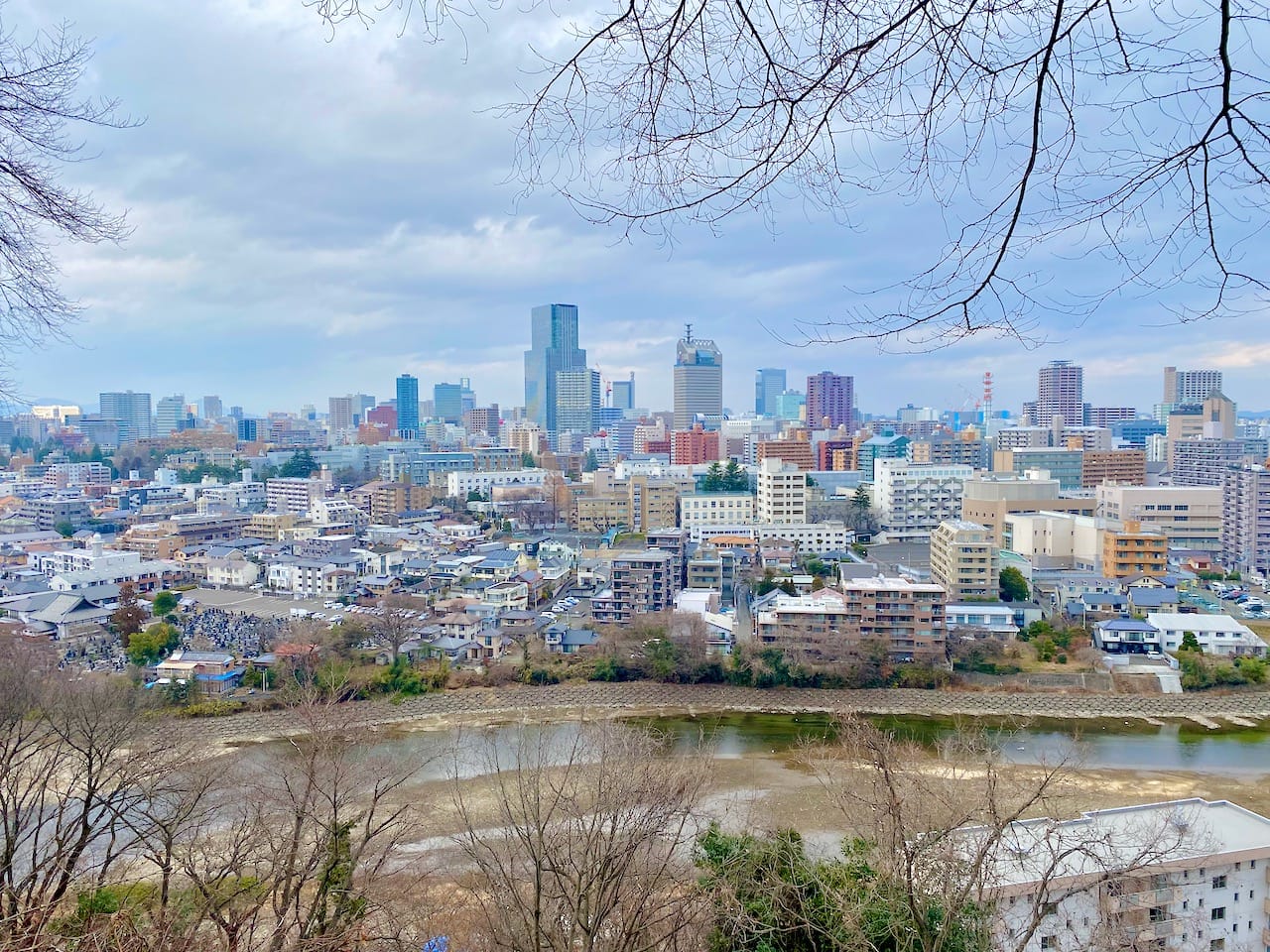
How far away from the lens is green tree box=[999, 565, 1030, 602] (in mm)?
9359

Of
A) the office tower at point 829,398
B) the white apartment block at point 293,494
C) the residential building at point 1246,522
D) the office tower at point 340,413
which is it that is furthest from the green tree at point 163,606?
the office tower at point 340,413

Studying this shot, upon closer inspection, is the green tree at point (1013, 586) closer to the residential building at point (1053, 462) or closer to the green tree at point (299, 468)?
the residential building at point (1053, 462)

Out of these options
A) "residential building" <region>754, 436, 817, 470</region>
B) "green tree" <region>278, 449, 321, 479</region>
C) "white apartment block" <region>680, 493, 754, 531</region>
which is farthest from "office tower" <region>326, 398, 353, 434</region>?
"white apartment block" <region>680, 493, 754, 531</region>

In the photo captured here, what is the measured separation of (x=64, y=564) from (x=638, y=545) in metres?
7.56

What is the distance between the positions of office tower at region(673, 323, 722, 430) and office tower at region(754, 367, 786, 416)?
10870 mm

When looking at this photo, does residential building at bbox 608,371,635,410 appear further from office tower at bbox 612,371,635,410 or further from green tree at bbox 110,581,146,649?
green tree at bbox 110,581,146,649

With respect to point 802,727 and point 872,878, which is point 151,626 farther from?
point 872,878

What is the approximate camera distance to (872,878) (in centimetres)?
250

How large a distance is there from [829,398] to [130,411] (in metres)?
28.2

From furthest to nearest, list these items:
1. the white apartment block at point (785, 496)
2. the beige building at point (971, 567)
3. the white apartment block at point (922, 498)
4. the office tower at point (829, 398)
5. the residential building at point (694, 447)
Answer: the office tower at point (829, 398)
the residential building at point (694, 447)
the white apartment block at point (922, 498)
the white apartment block at point (785, 496)
the beige building at point (971, 567)

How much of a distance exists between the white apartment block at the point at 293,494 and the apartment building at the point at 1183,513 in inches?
573

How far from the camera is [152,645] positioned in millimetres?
7516

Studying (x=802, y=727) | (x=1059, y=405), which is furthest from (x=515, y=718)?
(x=1059, y=405)

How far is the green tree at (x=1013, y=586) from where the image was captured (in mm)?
9359
